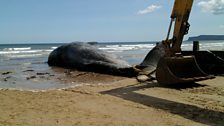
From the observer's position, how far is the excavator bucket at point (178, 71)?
9.28m

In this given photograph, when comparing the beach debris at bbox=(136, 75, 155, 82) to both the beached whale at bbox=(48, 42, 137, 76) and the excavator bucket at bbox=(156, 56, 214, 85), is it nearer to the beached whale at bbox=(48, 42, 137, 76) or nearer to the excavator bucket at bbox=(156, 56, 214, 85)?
the beached whale at bbox=(48, 42, 137, 76)

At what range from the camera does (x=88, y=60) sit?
14.4 m

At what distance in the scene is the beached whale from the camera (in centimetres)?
Result: 1262

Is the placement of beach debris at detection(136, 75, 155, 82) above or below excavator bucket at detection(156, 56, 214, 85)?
below

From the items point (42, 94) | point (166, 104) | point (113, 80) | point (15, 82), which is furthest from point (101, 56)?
point (166, 104)

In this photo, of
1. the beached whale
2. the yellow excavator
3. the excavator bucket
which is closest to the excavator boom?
the yellow excavator

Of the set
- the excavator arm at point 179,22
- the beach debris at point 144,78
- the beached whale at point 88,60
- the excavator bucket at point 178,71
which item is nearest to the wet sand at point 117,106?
the excavator bucket at point 178,71

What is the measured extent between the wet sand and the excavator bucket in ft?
0.76

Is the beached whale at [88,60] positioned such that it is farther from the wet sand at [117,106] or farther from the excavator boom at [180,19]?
the wet sand at [117,106]

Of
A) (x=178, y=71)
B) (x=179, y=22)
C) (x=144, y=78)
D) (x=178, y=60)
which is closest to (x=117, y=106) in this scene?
(x=178, y=60)

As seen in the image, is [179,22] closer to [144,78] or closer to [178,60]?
[178,60]

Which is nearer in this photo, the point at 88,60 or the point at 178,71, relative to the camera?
the point at 178,71

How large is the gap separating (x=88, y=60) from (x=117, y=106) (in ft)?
25.5

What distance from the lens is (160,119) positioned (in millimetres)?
5855
